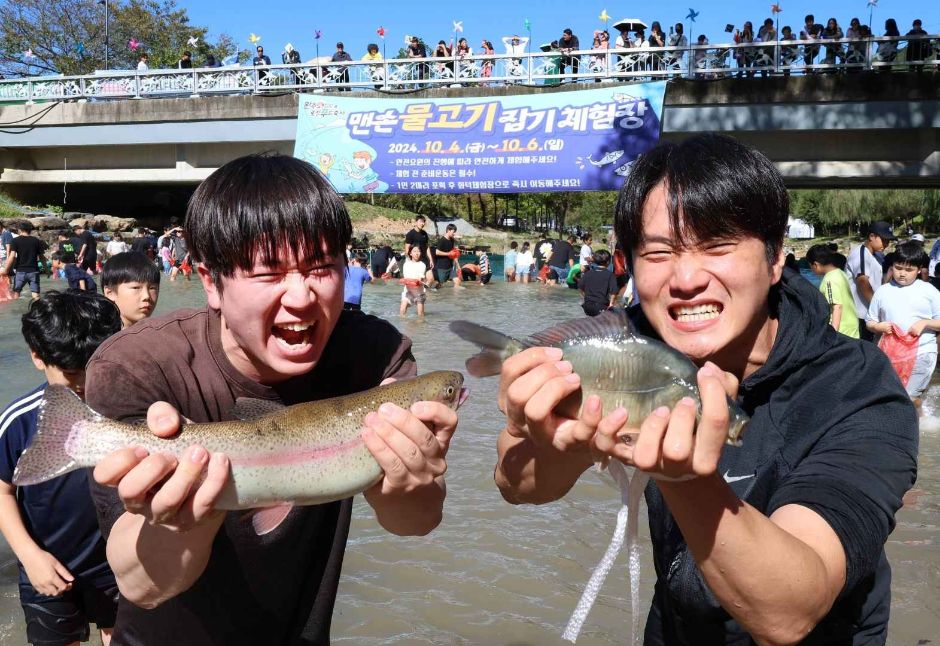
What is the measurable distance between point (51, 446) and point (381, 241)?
→ 37.5 m

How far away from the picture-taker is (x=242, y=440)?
2.10 m

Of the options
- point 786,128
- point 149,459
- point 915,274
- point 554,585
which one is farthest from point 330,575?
point 786,128

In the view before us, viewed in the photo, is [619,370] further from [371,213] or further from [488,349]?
[371,213]

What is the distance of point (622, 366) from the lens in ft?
6.78

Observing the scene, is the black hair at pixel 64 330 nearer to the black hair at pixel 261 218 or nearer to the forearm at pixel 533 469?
the black hair at pixel 261 218

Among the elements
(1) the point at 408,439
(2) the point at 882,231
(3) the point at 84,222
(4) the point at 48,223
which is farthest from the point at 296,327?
(3) the point at 84,222

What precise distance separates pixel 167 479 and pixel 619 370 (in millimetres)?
1124

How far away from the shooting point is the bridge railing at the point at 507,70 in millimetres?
20328

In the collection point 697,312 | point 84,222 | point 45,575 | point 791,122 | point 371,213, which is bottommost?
point 45,575

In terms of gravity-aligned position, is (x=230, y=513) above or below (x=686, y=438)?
below

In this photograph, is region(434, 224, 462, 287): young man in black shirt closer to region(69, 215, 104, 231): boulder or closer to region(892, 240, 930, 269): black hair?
region(69, 215, 104, 231): boulder

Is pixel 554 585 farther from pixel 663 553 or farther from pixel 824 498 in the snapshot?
pixel 824 498

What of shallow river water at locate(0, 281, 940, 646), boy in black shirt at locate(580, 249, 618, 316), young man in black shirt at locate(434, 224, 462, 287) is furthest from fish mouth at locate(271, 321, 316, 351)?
young man in black shirt at locate(434, 224, 462, 287)

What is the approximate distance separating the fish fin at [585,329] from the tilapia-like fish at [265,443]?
330 mm
